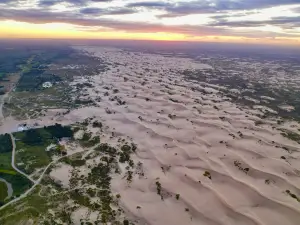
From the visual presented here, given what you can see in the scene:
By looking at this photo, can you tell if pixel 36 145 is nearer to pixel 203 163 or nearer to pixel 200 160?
pixel 200 160

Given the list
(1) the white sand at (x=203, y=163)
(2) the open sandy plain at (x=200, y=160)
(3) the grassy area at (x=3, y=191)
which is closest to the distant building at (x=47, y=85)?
(2) the open sandy plain at (x=200, y=160)

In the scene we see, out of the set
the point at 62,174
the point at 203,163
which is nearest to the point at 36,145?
the point at 62,174

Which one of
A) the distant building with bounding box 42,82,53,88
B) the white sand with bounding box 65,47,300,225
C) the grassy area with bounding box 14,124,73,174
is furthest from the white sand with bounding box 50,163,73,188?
the distant building with bounding box 42,82,53,88

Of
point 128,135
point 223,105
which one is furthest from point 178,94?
point 128,135

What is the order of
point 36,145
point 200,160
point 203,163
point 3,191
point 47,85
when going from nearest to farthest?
point 3,191, point 203,163, point 200,160, point 36,145, point 47,85

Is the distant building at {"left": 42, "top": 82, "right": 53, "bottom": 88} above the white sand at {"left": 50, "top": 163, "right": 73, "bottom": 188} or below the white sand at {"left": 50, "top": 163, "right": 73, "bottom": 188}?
above

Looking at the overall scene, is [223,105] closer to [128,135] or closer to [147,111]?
[147,111]

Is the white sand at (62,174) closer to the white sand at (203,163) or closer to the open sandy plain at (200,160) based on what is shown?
the open sandy plain at (200,160)

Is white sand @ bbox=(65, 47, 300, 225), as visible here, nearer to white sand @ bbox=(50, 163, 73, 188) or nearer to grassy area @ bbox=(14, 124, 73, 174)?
white sand @ bbox=(50, 163, 73, 188)

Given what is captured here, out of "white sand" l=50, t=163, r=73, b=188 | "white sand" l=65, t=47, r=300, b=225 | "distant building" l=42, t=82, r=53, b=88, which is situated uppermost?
"white sand" l=65, t=47, r=300, b=225

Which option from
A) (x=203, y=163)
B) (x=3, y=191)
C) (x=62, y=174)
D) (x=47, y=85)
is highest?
(x=203, y=163)

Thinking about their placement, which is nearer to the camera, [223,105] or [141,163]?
[141,163]
